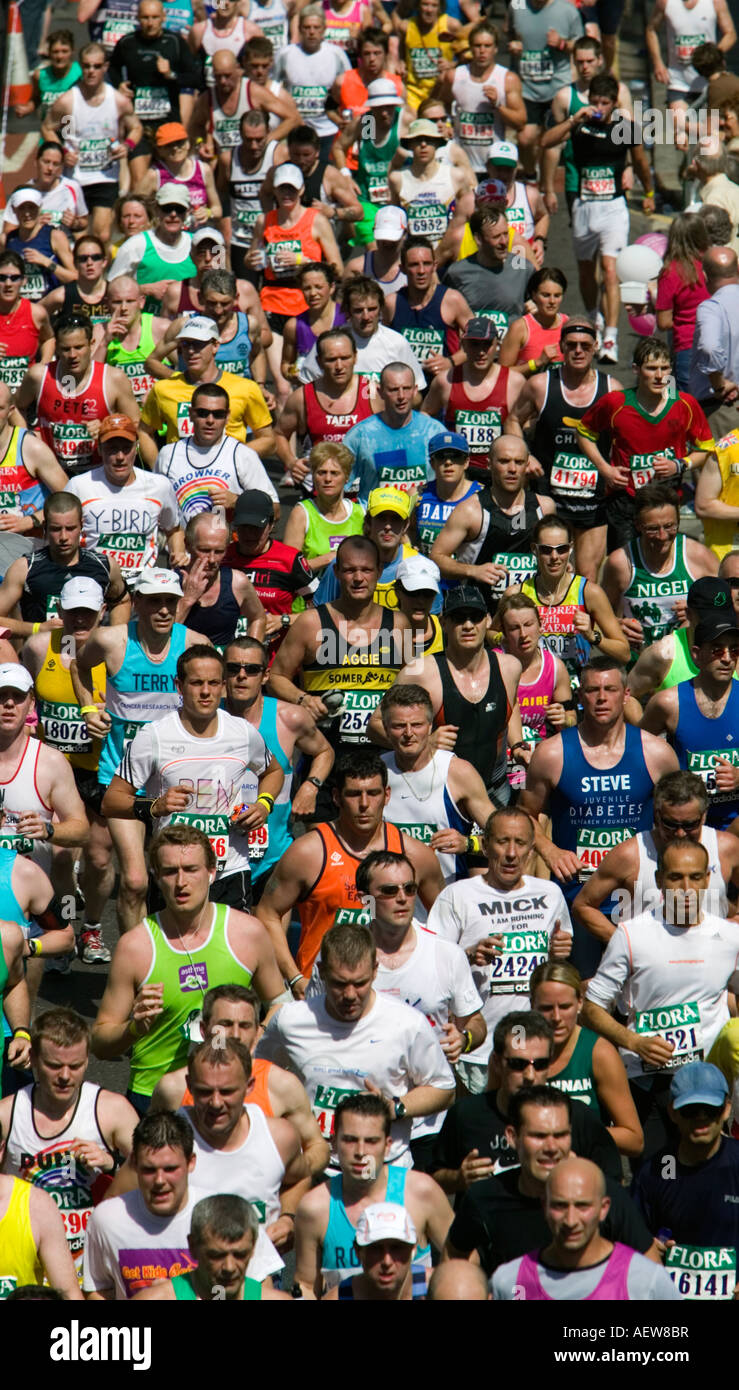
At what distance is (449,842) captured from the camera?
9203 millimetres

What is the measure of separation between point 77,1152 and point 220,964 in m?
1.01

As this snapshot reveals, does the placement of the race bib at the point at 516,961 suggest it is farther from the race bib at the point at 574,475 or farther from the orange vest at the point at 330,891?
the race bib at the point at 574,475

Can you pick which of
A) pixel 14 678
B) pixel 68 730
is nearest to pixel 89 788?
pixel 68 730

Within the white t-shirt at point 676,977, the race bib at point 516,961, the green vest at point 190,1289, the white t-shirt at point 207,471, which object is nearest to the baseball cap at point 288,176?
the white t-shirt at point 207,471

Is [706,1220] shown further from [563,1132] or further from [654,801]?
[654,801]

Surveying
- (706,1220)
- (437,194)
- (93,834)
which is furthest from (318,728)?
(437,194)

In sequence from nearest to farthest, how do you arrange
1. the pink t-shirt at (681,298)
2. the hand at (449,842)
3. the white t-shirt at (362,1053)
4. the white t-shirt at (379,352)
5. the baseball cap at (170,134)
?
the white t-shirt at (362,1053), the hand at (449,842), the white t-shirt at (379,352), the pink t-shirt at (681,298), the baseball cap at (170,134)

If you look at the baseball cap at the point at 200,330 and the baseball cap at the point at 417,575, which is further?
the baseball cap at the point at 200,330

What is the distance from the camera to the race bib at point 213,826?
9.39 m

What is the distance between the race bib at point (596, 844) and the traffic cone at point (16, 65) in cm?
1335

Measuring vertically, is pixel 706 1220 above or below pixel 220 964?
below

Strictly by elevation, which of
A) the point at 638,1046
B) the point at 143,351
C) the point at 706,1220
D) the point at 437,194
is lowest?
the point at 706,1220

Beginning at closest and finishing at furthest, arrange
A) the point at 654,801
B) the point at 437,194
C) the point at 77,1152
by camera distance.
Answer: the point at 77,1152, the point at 654,801, the point at 437,194

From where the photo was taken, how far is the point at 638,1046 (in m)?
8.16
